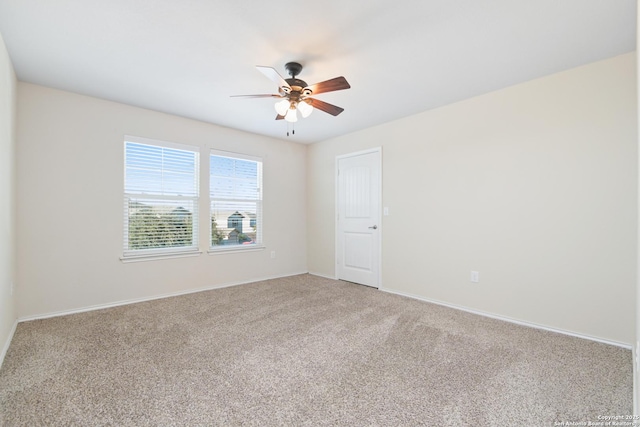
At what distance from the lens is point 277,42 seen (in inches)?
89.7

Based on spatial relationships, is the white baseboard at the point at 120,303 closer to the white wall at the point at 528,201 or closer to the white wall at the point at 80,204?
→ the white wall at the point at 80,204

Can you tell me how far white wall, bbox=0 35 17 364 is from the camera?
225cm

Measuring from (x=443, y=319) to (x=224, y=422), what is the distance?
2.37 m

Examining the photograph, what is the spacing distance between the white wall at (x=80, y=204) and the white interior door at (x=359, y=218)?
6.89 ft

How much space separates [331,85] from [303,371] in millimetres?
2189

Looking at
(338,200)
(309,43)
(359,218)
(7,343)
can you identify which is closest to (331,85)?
(309,43)

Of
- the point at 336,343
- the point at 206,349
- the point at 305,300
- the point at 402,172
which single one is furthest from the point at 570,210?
the point at 206,349

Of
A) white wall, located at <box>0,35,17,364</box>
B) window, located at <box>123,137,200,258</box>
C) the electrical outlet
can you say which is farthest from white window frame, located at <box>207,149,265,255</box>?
the electrical outlet

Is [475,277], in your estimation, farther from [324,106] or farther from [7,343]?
[7,343]

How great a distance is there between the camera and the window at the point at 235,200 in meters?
4.40

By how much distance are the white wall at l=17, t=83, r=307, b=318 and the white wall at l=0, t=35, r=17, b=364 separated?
0.74 feet

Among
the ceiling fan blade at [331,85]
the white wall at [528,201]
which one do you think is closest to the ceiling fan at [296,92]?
the ceiling fan blade at [331,85]

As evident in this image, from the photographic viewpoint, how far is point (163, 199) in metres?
3.87

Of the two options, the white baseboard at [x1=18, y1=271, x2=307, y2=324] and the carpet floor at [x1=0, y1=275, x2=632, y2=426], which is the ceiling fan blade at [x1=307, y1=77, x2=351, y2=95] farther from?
the white baseboard at [x1=18, y1=271, x2=307, y2=324]
